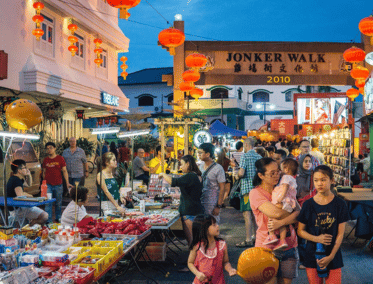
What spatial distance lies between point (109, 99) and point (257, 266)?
55.9 feet

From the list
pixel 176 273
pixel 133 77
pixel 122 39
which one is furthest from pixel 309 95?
pixel 133 77

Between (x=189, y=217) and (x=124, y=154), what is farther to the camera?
(x=124, y=154)

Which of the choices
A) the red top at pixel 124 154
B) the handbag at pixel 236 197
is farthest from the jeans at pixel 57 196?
the red top at pixel 124 154

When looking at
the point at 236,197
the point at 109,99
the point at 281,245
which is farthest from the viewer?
the point at 109,99

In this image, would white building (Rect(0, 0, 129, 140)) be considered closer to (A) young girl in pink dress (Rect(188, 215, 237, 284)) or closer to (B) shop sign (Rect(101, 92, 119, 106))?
(B) shop sign (Rect(101, 92, 119, 106))

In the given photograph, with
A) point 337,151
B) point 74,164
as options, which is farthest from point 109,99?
point 337,151

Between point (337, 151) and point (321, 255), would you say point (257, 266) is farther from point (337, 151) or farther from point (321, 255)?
point (337, 151)

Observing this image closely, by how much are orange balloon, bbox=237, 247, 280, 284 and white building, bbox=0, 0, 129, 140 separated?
444 inches

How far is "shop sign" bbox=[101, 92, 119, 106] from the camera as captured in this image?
18.8m

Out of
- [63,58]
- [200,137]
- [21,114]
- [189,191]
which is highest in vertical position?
[63,58]

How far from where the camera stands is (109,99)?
770 inches

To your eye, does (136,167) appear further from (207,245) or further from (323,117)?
(323,117)

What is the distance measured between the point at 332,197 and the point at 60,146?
1323 cm

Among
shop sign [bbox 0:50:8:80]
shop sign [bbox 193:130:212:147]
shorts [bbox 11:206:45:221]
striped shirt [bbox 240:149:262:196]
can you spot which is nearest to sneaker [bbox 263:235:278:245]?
striped shirt [bbox 240:149:262:196]
